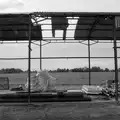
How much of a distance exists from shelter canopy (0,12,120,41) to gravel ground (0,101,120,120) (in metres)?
2.63

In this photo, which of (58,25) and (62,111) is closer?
(62,111)

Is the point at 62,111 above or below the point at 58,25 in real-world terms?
below

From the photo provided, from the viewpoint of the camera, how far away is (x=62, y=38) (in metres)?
16.5

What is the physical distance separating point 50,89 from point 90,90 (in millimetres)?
1920

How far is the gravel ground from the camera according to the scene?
8070 millimetres

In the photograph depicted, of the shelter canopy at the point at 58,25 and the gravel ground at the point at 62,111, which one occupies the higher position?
the shelter canopy at the point at 58,25

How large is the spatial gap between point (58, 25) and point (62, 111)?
512 cm

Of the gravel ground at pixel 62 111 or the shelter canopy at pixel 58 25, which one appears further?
→ the shelter canopy at pixel 58 25

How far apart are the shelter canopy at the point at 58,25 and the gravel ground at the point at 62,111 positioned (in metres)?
2.63

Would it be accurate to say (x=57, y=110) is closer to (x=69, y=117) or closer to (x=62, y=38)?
(x=69, y=117)

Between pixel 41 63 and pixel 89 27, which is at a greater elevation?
pixel 89 27

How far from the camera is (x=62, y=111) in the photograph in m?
8.95

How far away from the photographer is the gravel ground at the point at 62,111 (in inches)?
318

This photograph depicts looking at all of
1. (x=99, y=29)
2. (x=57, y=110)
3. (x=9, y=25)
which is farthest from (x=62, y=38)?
(x=57, y=110)
